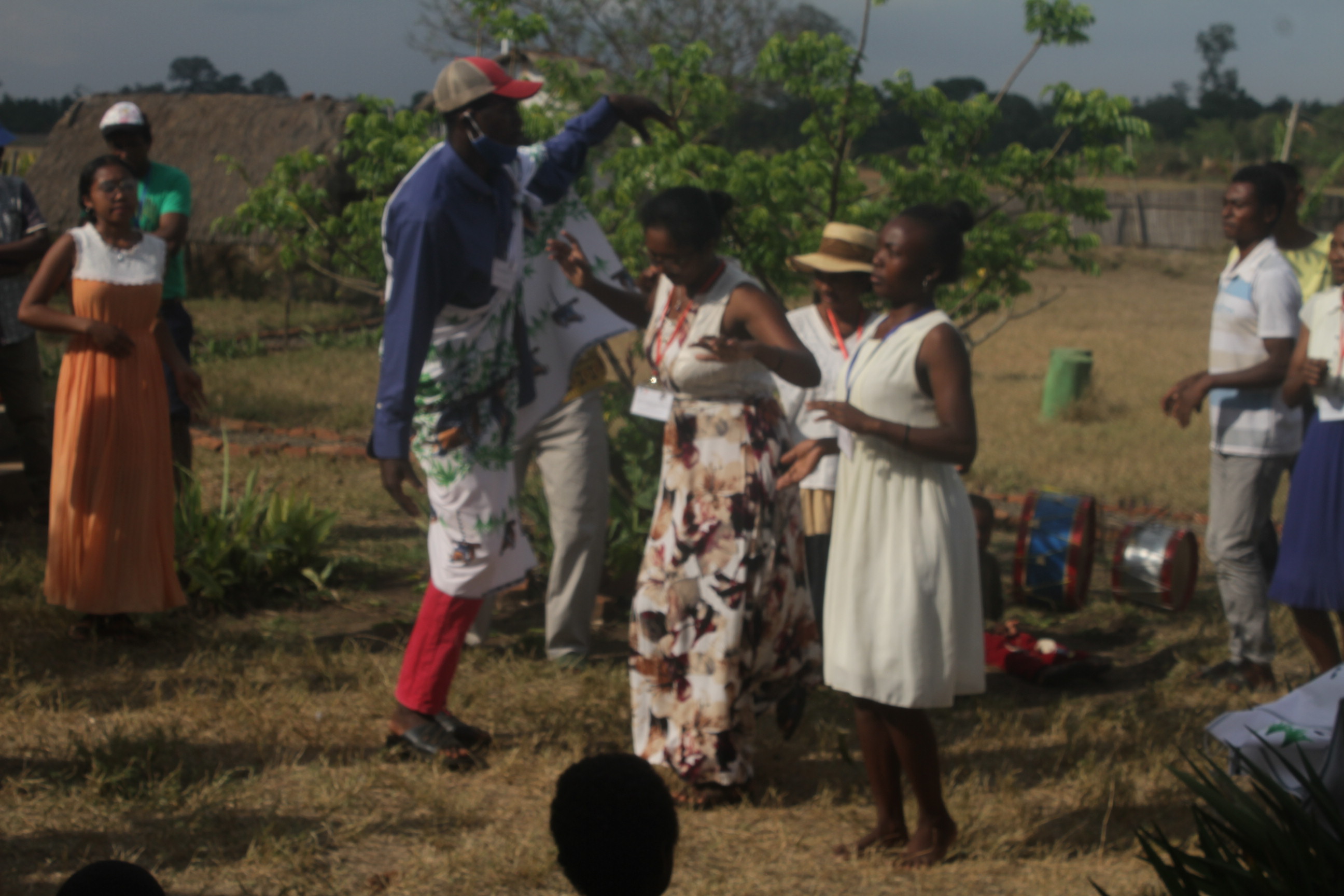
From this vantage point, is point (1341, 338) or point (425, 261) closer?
point (425, 261)

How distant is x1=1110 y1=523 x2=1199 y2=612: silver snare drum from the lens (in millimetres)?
6164

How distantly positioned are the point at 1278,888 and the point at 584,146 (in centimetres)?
334

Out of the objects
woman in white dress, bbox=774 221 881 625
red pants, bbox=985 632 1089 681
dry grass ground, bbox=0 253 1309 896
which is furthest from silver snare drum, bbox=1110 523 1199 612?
woman in white dress, bbox=774 221 881 625

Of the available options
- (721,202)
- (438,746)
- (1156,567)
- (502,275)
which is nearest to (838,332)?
(721,202)

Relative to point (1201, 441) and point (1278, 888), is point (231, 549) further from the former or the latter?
point (1201, 441)

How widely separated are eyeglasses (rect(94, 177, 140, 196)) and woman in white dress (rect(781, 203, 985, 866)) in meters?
3.19

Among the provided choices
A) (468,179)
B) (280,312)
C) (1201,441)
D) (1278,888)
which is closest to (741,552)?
(468,179)

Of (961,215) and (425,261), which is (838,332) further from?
(425,261)

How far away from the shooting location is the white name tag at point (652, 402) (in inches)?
178

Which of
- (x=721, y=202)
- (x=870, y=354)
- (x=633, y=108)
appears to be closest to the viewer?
(x=870, y=354)

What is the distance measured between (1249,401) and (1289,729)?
2.25 metres

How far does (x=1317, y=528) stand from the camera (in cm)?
470

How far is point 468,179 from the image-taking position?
13.3ft

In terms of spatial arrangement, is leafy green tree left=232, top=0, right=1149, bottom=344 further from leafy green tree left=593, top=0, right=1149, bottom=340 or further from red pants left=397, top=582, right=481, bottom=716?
red pants left=397, top=582, right=481, bottom=716
